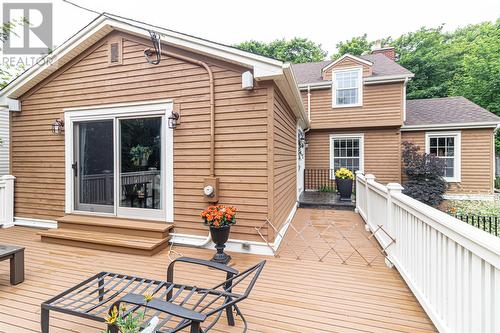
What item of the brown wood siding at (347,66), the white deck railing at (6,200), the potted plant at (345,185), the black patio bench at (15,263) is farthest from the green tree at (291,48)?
the black patio bench at (15,263)

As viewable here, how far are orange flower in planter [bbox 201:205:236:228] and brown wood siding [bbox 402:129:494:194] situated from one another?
33.9ft

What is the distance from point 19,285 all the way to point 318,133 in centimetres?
994

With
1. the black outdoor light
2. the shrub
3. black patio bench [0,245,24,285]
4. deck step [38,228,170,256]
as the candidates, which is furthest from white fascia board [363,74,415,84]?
black patio bench [0,245,24,285]

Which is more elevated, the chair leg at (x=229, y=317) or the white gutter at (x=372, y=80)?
the white gutter at (x=372, y=80)

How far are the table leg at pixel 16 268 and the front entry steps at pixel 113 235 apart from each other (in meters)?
1.16

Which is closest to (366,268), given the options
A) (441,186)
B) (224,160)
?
(224,160)

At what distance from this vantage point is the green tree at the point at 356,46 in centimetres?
2156

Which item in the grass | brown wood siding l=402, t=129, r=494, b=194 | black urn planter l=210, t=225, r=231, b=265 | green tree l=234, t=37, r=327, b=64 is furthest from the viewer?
green tree l=234, t=37, r=327, b=64

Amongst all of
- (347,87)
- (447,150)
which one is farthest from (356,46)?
(447,150)

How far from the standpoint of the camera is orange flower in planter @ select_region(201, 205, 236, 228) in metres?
3.52

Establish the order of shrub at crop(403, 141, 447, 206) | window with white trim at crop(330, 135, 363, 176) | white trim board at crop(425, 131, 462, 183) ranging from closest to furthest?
shrub at crop(403, 141, 447, 206) < white trim board at crop(425, 131, 462, 183) < window with white trim at crop(330, 135, 363, 176)

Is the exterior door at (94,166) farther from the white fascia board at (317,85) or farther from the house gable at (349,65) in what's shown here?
the house gable at (349,65)

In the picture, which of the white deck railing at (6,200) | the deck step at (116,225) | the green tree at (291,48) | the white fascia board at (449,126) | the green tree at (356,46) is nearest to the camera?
the deck step at (116,225)

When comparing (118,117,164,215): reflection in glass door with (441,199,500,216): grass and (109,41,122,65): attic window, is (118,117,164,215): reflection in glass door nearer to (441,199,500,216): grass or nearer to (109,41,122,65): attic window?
(109,41,122,65): attic window
